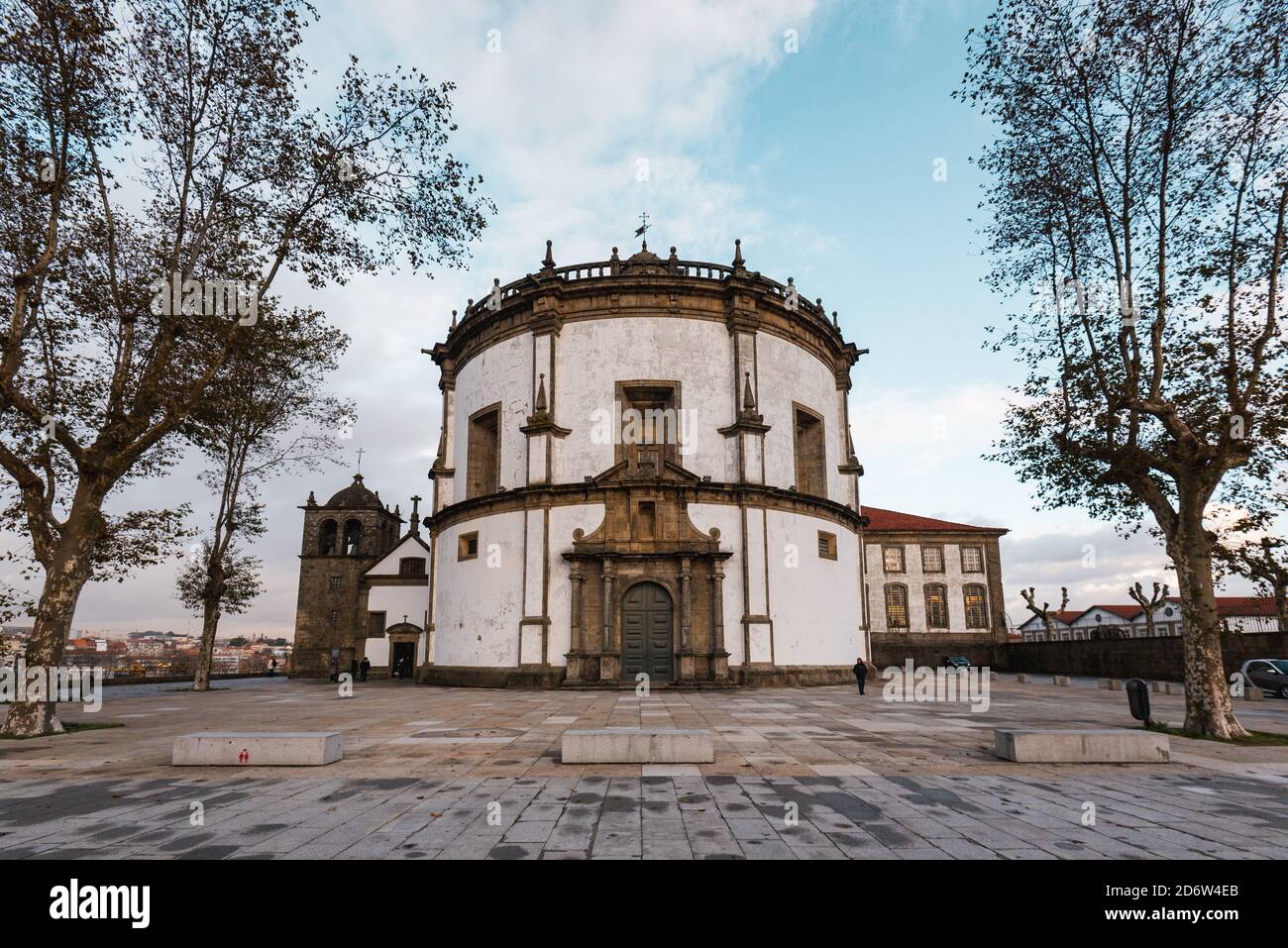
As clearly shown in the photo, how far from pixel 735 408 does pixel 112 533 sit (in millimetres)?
19467

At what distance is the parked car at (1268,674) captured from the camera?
22219mm

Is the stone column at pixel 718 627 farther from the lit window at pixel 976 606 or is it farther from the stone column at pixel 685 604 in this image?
the lit window at pixel 976 606

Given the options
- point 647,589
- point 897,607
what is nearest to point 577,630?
point 647,589

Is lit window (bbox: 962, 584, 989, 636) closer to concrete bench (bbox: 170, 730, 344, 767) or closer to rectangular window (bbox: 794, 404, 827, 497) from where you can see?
rectangular window (bbox: 794, 404, 827, 497)

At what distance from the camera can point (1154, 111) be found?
12.6 metres

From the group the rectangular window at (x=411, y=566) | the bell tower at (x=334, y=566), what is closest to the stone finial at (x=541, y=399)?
the rectangular window at (x=411, y=566)

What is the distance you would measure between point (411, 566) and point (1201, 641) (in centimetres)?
3539

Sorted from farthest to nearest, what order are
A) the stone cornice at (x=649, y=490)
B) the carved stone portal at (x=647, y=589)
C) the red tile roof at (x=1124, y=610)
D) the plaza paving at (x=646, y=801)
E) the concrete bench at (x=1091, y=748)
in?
1. the red tile roof at (x=1124, y=610)
2. the stone cornice at (x=649, y=490)
3. the carved stone portal at (x=647, y=589)
4. the concrete bench at (x=1091, y=748)
5. the plaza paving at (x=646, y=801)

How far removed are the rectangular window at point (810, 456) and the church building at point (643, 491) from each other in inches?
3.3

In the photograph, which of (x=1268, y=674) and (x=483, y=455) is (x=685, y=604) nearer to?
(x=483, y=455)

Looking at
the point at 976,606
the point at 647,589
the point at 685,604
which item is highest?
the point at 647,589

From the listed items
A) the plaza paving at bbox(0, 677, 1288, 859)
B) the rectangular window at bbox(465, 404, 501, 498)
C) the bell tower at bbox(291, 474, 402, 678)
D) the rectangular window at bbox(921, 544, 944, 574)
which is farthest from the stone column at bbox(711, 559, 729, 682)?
the rectangular window at bbox(921, 544, 944, 574)

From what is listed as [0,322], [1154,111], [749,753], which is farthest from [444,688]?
[1154,111]

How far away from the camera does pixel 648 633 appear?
23281mm
